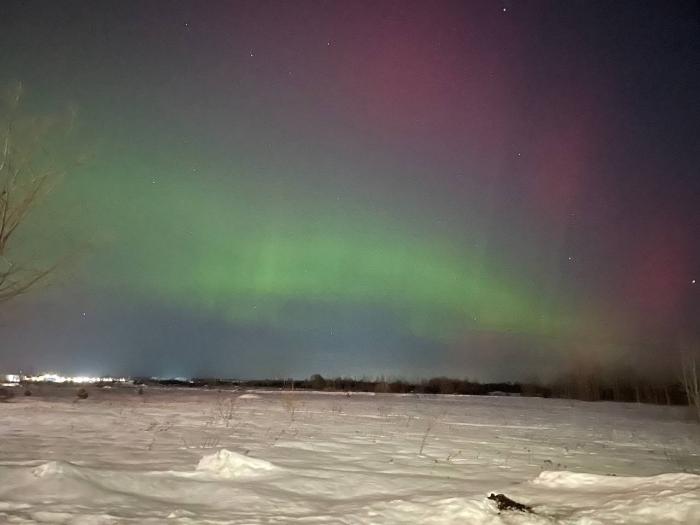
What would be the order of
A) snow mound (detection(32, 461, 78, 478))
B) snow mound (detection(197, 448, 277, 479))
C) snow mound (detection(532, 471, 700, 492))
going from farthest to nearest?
snow mound (detection(197, 448, 277, 479)) < snow mound (detection(532, 471, 700, 492)) < snow mound (detection(32, 461, 78, 478))

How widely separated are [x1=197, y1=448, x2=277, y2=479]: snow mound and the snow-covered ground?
21 millimetres

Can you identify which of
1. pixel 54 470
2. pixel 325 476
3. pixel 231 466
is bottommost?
pixel 325 476

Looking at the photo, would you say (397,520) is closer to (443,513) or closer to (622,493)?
(443,513)

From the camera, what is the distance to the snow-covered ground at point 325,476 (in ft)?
21.5

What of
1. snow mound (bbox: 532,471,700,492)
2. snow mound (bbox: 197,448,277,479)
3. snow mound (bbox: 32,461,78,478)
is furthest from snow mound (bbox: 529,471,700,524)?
snow mound (bbox: 32,461,78,478)

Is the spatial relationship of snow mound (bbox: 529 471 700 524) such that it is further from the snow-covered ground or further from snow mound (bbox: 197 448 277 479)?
snow mound (bbox: 197 448 277 479)

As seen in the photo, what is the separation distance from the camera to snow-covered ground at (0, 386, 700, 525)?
257 inches

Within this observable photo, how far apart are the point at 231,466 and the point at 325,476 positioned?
1.46m

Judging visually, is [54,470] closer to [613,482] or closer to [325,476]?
[325,476]

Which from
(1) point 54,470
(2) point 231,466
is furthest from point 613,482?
(1) point 54,470

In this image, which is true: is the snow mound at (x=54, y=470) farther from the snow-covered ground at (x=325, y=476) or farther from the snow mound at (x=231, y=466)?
the snow mound at (x=231, y=466)

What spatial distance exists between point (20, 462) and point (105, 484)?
8.21 feet

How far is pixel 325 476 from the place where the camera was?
9.13m

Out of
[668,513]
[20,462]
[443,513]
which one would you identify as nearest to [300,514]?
[443,513]
